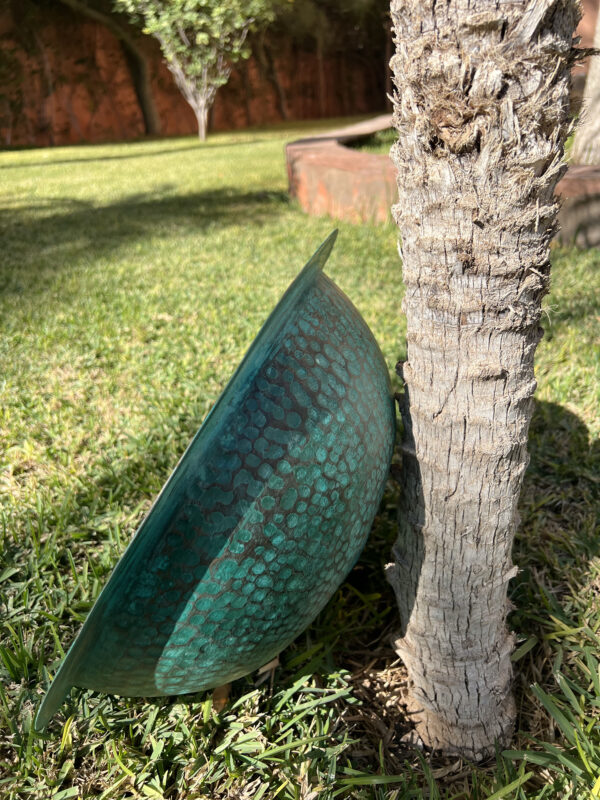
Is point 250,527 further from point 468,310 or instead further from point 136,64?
point 136,64

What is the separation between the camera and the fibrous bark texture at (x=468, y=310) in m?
0.78

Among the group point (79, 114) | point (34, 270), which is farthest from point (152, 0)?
point (34, 270)

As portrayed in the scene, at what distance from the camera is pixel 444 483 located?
105 centimetres

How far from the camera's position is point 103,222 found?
5102 mm

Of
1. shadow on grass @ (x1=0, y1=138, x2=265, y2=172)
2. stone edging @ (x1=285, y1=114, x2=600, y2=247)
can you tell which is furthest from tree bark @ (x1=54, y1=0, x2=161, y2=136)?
stone edging @ (x1=285, y1=114, x2=600, y2=247)

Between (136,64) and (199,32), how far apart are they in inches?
188

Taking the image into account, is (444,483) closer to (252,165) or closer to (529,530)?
(529,530)

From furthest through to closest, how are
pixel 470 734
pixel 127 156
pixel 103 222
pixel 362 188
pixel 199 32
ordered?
pixel 199 32 < pixel 127 156 < pixel 103 222 < pixel 362 188 < pixel 470 734

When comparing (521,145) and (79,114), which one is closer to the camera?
(521,145)

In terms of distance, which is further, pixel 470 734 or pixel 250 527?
pixel 470 734

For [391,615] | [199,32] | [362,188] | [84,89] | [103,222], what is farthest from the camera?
[84,89]

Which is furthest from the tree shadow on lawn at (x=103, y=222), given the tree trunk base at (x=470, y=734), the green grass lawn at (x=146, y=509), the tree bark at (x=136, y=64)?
the tree bark at (x=136, y=64)

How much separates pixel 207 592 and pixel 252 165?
8.01 meters

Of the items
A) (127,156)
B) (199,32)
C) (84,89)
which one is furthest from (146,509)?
(84,89)
